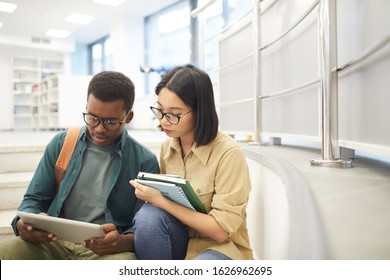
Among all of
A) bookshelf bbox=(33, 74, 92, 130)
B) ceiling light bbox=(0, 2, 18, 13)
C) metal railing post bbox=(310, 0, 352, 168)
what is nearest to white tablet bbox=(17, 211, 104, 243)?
metal railing post bbox=(310, 0, 352, 168)

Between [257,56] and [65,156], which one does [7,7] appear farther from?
[257,56]

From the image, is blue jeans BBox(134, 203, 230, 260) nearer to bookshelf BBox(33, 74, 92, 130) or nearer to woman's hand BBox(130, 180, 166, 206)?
woman's hand BBox(130, 180, 166, 206)

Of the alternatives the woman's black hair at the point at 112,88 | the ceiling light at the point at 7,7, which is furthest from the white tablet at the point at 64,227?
the ceiling light at the point at 7,7

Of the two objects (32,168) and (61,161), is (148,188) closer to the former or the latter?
(61,161)

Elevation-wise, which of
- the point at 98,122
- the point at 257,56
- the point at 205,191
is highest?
the point at 257,56

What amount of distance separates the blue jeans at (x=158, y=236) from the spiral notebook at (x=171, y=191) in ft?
0.22

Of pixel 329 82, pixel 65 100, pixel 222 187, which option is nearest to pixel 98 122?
pixel 222 187

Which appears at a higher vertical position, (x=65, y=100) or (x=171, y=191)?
(x=65, y=100)

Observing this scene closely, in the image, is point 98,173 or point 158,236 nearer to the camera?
point 158,236

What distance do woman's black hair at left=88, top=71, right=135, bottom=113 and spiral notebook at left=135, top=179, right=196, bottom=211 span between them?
0.28 meters

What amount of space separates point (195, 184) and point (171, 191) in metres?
0.10

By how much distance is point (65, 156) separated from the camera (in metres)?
0.95

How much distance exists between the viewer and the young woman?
2.48ft

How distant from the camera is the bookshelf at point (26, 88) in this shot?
7299mm
